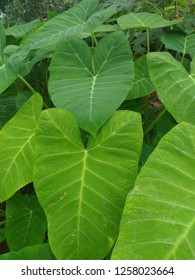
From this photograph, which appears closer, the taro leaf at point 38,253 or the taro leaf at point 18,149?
the taro leaf at point 38,253

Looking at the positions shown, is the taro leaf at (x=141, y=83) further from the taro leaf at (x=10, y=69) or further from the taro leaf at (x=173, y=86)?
the taro leaf at (x=10, y=69)

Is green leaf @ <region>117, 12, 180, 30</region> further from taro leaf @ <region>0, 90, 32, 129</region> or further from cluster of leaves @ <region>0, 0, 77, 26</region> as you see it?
cluster of leaves @ <region>0, 0, 77, 26</region>

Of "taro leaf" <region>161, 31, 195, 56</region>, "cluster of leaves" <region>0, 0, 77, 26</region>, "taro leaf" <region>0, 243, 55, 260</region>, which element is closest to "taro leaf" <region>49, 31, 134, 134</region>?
"taro leaf" <region>161, 31, 195, 56</region>

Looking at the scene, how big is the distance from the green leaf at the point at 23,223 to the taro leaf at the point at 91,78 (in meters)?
0.51

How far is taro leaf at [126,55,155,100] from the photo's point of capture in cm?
180

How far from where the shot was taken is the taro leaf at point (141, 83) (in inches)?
70.7

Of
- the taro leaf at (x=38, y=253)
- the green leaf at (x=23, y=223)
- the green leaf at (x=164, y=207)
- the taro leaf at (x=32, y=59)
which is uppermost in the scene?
the taro leaf at (x=32, y=59)

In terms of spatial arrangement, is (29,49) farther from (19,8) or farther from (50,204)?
(19,8)

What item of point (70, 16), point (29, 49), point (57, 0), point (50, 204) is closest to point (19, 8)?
point (57, 0)

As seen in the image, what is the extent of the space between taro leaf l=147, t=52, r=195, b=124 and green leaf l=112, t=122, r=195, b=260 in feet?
0.75

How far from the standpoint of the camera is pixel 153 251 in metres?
1.08

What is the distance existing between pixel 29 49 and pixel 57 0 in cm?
172

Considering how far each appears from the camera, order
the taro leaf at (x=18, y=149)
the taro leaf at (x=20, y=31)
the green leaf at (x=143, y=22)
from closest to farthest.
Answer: the taro leaf at (x=18, y=149)
the green leaf at (x=143, y=22)
the taro leaf at (x=20, y=31)

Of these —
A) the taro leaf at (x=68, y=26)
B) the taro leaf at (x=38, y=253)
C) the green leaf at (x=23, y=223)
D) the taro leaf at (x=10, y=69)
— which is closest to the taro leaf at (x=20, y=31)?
the taro leaf at (x=68, y=26)
